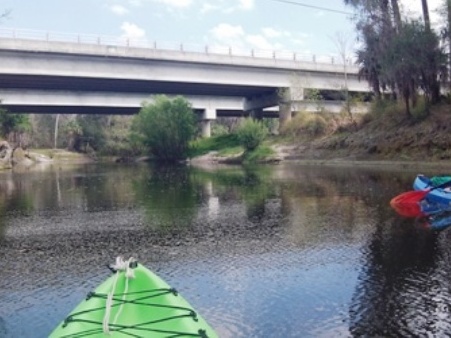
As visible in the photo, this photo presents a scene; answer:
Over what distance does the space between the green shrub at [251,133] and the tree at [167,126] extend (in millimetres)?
9790

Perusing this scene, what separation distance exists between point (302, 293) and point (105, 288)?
12.6 feet

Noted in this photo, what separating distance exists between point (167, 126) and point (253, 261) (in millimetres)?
56382

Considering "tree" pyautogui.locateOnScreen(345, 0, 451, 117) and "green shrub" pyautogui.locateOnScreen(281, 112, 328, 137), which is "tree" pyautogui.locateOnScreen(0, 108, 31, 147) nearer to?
"green shrub" pyautogui.locateOnScreen(281, 112, 328, 137)

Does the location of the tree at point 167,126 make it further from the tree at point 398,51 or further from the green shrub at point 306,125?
the tree at point 398,51

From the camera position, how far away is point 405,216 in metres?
16.7

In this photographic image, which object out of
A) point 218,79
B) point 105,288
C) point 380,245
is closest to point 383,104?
point 218,79

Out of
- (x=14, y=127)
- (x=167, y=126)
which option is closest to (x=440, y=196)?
(x=167, y=126)

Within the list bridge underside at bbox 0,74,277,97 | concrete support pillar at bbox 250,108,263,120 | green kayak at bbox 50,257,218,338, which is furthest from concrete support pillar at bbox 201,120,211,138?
green kayak at bbox 50,257,218,338

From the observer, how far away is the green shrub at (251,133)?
59219 mm

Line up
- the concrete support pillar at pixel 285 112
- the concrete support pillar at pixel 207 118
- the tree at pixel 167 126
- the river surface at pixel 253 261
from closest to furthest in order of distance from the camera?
the river surface at pixel 253 261 → the tree at pixel 167 126 → the concrete support pillar at pixel 285 112 → the concrete support pillar at pixel 207 118

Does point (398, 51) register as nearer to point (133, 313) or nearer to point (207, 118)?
point (207, 118)

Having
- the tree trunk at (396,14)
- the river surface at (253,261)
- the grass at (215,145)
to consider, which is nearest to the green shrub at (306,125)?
the grass at (215,145)

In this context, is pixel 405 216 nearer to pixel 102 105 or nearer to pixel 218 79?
pixel 218 79

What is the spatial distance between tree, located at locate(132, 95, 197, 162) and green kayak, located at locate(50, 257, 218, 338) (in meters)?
60.3
